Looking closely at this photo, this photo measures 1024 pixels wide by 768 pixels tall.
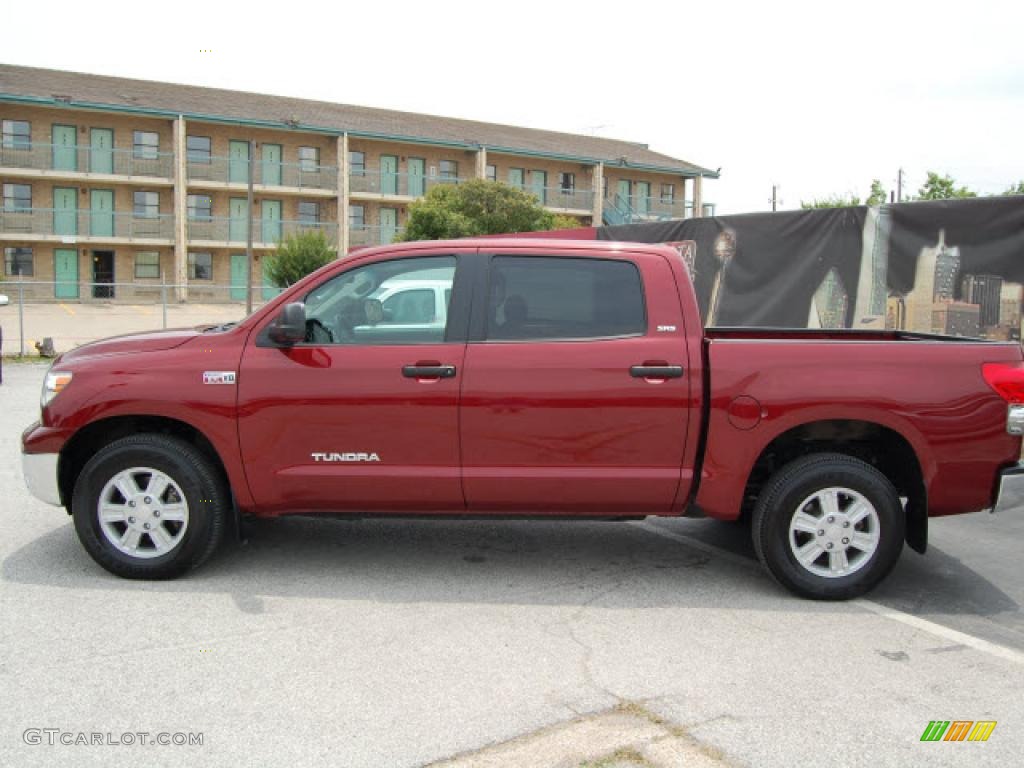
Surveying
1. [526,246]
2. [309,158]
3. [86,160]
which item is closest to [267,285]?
[309,158]

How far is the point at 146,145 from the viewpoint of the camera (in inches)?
1742

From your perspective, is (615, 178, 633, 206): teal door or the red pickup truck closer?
the red pickup truck

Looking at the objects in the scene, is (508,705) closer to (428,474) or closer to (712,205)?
(428,474)

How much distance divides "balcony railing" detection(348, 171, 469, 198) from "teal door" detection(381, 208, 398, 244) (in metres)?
1.07

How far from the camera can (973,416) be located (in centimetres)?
480

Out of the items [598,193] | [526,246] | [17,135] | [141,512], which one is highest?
[17,135]

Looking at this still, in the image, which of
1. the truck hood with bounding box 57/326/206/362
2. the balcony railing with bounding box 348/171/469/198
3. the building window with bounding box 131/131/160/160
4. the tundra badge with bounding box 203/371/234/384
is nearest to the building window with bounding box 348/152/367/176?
the balcony railing with bounding box 348/171/469/198

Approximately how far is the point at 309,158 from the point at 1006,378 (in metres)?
46.5

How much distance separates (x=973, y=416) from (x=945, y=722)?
6.07 ft

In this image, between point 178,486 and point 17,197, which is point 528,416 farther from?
point 17,197

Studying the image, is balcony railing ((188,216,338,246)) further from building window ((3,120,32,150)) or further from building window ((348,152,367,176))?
building window ((3,120,32,150))

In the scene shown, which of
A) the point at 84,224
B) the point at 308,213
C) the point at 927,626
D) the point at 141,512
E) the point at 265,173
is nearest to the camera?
the point at 927,626

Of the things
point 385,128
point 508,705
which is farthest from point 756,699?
point 385,128

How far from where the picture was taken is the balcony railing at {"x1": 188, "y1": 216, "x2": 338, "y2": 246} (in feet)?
147
